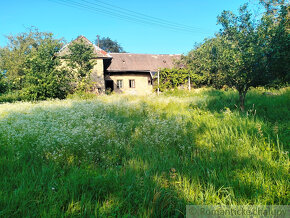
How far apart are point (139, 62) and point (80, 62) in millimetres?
11366

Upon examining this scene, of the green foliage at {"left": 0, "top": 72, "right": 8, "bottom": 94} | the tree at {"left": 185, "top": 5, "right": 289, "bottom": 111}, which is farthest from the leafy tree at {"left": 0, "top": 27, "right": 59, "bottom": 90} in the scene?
the tree at {"left": 185, "top": 5, "right": 289, "bottom": 111}

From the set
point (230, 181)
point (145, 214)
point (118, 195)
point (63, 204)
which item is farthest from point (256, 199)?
point (63, 204)

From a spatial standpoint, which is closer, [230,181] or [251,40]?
[230,181]

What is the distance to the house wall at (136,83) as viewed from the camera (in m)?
26.3

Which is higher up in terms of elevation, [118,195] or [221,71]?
[221,71]

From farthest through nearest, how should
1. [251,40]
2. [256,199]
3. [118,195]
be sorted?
1. [251,40]
2. [118,195]
3. [256,199]

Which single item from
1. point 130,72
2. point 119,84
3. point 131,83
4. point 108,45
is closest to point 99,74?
point 119,84

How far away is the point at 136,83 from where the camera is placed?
89.0 feet

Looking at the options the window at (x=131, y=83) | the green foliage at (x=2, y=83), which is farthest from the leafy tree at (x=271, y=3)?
the green foliage at (x=2, y=83)

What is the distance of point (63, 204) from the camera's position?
6.19ft

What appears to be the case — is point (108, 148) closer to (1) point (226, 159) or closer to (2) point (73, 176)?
(2) point (73, 176)

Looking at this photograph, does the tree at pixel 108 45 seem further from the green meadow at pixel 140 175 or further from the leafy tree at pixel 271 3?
the green meadow at pixel 140 175

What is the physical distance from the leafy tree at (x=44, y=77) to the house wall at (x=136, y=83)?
9.56 metres

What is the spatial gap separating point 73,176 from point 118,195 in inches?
28.4
